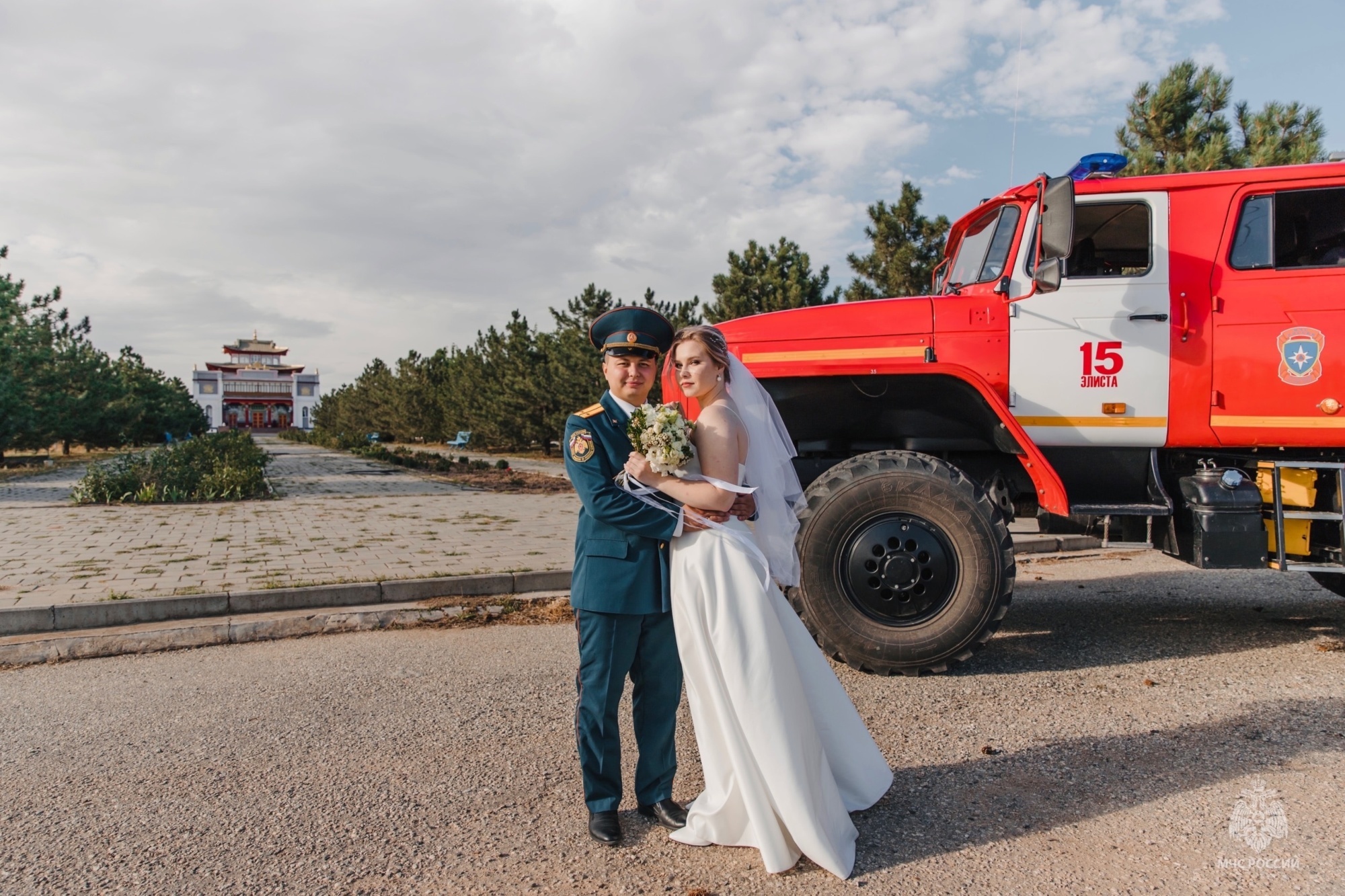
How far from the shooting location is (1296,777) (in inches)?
125

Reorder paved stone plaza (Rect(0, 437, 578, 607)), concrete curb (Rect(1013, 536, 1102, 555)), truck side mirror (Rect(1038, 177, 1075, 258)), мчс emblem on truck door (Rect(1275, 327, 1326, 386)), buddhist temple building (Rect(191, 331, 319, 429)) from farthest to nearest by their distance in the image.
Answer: buddhist temple building (Rect(191, 331, 319, 429)) → concrete curb (Rect(1013, 536, 1102, 555)) → paved stone plaza (Rect(0, 437, 578, 607)) → мчс emblem on truck door (Rect(1275, 327, 1326, 386)) → truck side mirror (Rect(1038, 177, 1075, 258))

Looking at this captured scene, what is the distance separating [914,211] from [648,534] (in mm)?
14342

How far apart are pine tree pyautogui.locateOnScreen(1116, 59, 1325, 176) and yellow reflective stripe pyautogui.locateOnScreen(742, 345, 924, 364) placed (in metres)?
9.31

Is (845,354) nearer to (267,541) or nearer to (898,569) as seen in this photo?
(898,569)

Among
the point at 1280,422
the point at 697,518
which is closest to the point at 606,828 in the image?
the point at 697,518

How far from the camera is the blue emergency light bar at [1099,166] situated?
499 cm

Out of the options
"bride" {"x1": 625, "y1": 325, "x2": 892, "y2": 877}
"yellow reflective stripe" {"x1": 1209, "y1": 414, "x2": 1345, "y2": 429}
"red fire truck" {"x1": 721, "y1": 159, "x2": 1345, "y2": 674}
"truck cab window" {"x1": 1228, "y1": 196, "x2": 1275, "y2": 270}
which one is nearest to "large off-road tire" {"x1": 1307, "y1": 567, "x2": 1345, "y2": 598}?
"red fire truck" {"x1": 721, "y1": 159, "x2": 1345, "y2": 674}

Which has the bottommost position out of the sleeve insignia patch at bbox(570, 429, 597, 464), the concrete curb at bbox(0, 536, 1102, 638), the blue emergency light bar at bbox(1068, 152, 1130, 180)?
the concrete curb at bbox(0, 536, 1102, 638)

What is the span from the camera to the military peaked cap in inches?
111

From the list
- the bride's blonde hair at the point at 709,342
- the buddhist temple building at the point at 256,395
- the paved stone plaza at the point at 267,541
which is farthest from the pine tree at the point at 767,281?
the buddhist temple building at the point at 256,395

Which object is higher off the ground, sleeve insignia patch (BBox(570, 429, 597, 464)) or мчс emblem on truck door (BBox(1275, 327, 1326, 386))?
мчс emblem on truck door (BBox(1275, 327, 1326, 386))

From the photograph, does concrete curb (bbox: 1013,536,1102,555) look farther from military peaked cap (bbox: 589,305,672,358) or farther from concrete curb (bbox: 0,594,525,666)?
military peaked cap (bbox: 589,305,672,358)

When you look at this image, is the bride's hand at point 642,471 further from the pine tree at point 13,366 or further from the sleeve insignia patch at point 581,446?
the pine tree at point 13,366

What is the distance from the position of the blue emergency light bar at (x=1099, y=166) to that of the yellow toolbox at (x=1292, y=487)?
192 cm
